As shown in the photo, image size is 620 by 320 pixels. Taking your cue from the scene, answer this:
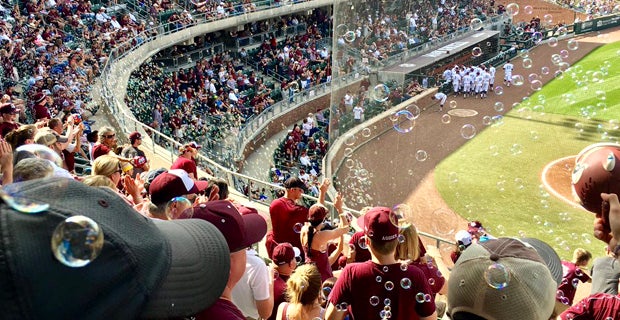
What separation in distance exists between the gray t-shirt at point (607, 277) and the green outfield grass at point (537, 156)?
8708mm

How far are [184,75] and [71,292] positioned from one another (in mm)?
21634

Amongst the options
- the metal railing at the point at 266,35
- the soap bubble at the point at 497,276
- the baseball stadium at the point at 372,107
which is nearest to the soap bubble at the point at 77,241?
the soap bubble at the point at 497,276

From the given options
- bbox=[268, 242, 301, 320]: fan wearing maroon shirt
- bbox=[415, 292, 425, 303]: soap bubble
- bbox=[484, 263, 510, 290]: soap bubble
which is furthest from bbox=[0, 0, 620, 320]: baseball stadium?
bbox=[484, 263, 510, 290]: soap bubble

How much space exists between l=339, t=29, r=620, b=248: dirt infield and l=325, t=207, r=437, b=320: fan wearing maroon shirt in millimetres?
10597

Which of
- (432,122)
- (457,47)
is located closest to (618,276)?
(432,122)

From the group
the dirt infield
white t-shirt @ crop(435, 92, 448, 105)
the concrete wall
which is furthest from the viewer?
the concrete wall

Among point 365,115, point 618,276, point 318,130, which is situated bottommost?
point 318,130

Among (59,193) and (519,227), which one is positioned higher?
(59,193)

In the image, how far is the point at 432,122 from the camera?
17.9 m

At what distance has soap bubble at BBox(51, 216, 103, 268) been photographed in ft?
Answer: 5.18

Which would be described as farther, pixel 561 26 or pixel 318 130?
pixel 318 130

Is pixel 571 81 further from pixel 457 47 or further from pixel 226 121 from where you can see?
pixel 226 121

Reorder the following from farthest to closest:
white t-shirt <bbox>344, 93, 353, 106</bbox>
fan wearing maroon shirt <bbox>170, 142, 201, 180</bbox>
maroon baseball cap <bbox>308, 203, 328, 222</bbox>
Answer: white t-shirt <bbox>344, 93, 353, 106</bbox>, fan wearing maroon shirt <bbox>170, 142, 201, 180</bbox>, maroon baseball cap <bbox>308, 203, 328, 222</bbox>

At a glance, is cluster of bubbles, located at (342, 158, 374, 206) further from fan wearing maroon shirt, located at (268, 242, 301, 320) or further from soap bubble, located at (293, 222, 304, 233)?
fan wearing maroon shirt, located at (268, 242, 301, 320)
